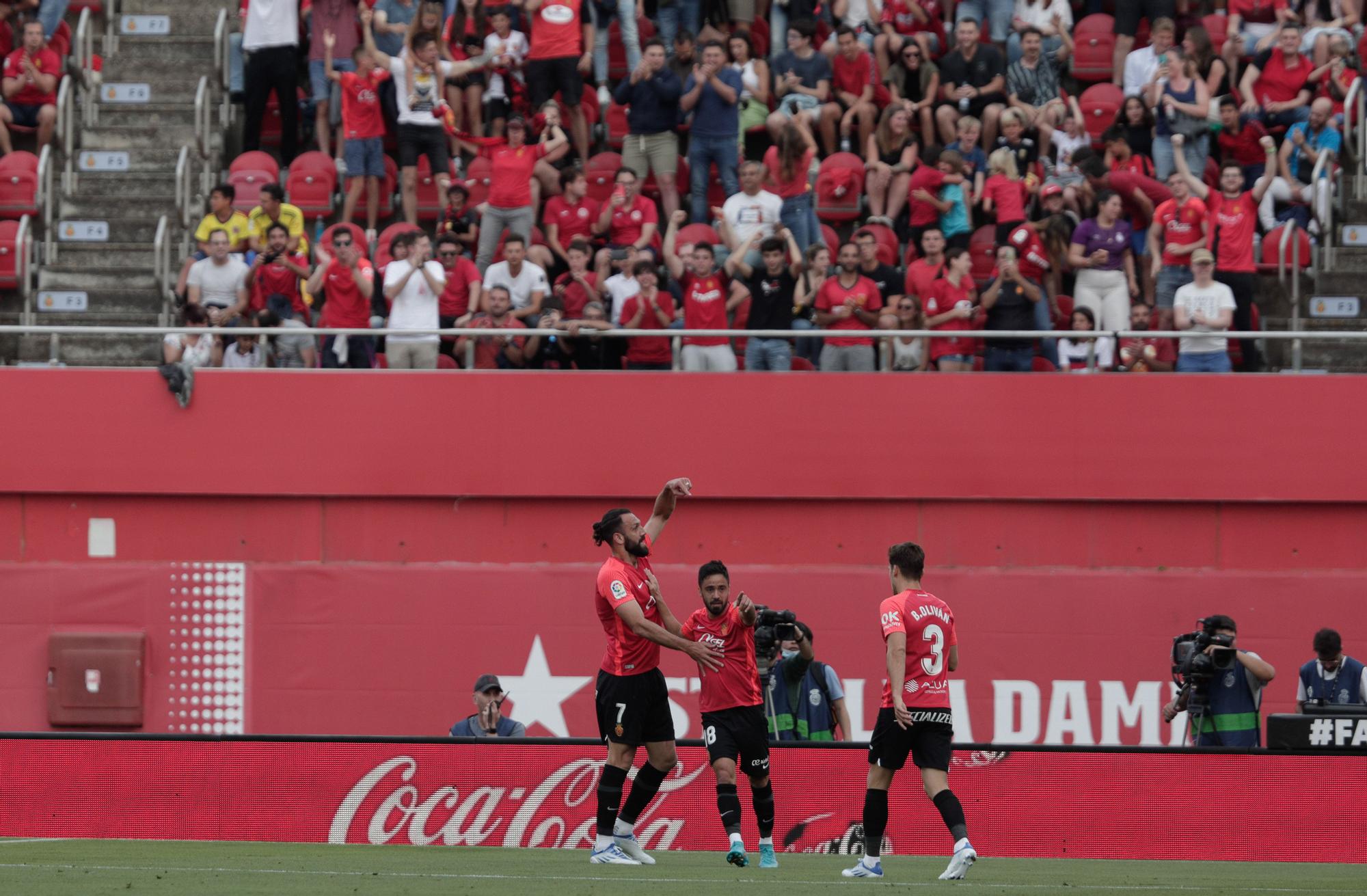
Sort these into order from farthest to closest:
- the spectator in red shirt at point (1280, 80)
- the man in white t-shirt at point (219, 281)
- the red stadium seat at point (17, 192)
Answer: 1. the red stadium seat at point (17, 192)
2. the spectator in red shirt at point (1280, 80)
3. the man in white t-shirt at point (219, 281)

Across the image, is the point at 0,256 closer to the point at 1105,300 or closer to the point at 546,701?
the point at 546,701

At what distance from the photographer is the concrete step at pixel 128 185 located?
1808 cm

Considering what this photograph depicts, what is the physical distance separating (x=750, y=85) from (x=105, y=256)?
6469mm

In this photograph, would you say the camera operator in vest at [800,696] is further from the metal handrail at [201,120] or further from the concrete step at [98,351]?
the metal handrail at [201,120]

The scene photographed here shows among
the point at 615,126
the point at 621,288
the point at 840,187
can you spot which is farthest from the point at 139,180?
the point at 840,187

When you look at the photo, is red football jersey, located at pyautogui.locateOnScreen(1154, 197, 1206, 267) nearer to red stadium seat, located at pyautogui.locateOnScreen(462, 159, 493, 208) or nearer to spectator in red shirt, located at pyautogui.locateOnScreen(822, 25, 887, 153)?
spectator in red shirt, located at pyautogui.locateOnScreen(822, 25, 887, 153)

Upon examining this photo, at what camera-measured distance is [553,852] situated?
11.0m

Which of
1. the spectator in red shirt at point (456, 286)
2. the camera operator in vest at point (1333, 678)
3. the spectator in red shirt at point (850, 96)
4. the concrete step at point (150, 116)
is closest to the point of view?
the camera operator in vest at point (1333, 678)

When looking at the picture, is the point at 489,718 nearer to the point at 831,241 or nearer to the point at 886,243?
the point at 831,241

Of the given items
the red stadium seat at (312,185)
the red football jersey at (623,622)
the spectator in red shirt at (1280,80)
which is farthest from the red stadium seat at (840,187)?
the red football jersey at (623,622)

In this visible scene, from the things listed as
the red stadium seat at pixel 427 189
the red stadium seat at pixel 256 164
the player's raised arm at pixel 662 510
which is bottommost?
the player's raised arm at pixel 662 510

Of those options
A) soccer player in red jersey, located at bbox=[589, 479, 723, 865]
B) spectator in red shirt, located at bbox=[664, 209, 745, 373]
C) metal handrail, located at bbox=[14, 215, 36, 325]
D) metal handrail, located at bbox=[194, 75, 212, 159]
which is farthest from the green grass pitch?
metal handrail, located at bbox=[194, 75, 212, 159]

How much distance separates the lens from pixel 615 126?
18078 millimetres

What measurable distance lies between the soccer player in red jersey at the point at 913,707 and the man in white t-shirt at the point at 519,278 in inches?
276
